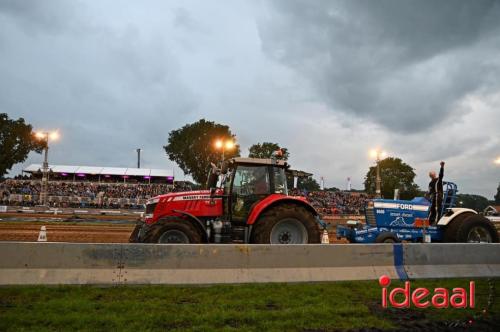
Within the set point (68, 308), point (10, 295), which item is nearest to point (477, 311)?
point (68, 308)

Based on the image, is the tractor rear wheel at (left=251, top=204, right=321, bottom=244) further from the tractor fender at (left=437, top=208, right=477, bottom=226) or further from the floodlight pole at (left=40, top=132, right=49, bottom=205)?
the floodlight pole at (left=40, top=132, right=49, bottom=205)

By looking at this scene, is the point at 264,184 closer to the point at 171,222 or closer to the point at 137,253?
the point at 171,222

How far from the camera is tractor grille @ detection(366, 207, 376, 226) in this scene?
1077 cm

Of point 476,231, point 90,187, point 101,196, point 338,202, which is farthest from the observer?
point 338,202

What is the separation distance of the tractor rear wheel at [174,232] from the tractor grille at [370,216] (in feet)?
18.7

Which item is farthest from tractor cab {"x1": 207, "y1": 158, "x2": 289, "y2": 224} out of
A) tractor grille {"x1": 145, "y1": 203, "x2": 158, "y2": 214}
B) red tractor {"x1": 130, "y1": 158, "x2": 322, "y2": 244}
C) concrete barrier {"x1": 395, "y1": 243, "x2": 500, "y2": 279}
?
concrete barrier {"x1": 395, "y1": 243, "x2": 500, "y2": 279}

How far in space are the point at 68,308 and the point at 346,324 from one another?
3283mm

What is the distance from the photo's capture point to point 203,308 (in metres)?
4.64

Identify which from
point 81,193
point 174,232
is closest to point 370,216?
point 174,232

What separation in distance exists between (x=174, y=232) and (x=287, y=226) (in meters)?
2.33

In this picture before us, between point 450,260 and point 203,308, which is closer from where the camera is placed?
point 203,308

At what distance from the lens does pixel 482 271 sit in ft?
22.0

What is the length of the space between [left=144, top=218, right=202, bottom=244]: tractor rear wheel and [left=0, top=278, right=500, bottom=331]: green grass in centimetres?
162

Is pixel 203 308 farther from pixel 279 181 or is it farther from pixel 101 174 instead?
pixel 101 174
